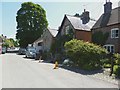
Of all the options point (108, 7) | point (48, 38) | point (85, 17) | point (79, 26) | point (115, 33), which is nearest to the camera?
point (115, 33)

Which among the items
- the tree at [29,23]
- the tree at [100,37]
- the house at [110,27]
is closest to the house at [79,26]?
the house at [110,27]

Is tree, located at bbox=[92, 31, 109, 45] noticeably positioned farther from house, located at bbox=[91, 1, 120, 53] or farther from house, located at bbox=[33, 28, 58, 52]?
house, located at bbox=[33, 28, 58, 52]

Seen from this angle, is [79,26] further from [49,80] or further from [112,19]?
[49,80]

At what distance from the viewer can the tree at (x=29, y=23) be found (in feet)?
190

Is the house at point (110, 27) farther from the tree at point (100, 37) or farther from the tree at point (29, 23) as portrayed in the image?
the tree at point (29, 23)

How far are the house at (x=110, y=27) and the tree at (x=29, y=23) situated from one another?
2893 centimetres

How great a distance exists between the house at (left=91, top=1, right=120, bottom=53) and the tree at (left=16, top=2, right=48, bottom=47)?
94.9 ft

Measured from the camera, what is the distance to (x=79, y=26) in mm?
35062

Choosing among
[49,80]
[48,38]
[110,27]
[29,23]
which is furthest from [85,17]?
[49,80]

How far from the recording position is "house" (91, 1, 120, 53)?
26922 millimetres

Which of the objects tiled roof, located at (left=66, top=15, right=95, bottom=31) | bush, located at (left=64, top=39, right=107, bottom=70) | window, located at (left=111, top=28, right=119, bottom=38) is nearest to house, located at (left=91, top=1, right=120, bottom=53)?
window, located at (left=111, top=28, right=119, bottom=38)

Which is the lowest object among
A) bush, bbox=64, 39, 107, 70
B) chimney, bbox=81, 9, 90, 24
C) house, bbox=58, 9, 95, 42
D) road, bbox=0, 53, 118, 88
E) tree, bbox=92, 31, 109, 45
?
road, bbox=0, 53, 118, 88

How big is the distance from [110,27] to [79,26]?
7733mm

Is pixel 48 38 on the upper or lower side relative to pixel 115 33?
lower
